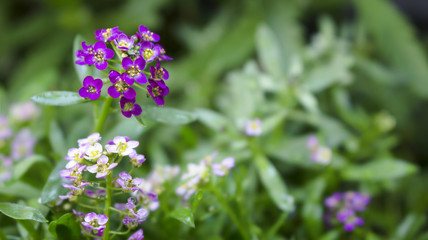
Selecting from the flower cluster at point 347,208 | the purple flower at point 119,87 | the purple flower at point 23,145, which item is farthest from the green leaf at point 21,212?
the flower cluster at point 347,208

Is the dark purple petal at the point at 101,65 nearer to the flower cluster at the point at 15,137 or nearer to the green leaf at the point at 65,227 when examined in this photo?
the green leaf at the point at 65,227

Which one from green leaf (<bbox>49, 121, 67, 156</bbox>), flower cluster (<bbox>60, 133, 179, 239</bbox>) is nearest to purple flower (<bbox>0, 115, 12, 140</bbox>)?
green leaf (<bbox>49, 121, 67, 156</bbox>)

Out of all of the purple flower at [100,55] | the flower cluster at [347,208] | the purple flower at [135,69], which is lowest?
the flower cluster at [347,208]

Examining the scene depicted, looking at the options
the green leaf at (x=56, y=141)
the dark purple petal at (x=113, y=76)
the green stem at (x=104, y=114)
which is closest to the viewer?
the dark purple petal at (x=113, y=76)

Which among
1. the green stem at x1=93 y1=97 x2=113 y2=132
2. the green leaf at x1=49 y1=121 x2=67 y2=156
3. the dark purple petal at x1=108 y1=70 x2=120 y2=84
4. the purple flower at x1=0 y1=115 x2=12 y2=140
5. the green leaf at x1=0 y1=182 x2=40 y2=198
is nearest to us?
the dark purple petal at x1=108 y1=70 x2=120 y2=84

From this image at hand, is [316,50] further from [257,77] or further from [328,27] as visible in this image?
[257,77]

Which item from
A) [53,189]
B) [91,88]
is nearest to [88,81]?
[91,88]

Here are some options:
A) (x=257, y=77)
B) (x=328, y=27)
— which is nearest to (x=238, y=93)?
(x=257, y=77)

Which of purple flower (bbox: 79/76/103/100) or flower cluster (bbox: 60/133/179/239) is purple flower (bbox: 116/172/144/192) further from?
purple flower (bbox: 79/76/103/100)
